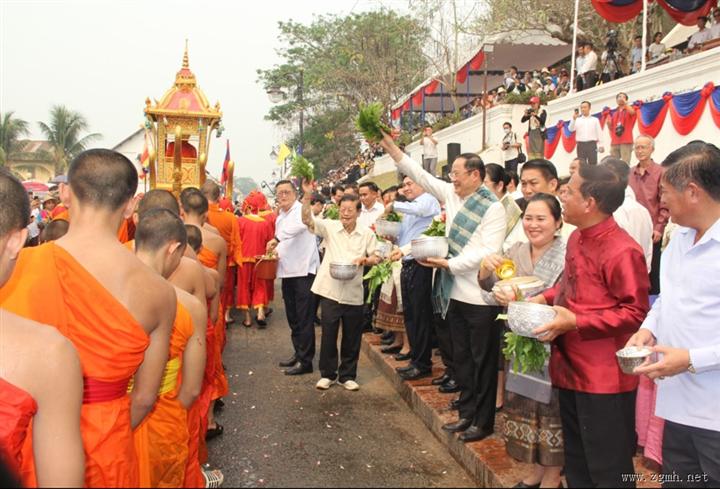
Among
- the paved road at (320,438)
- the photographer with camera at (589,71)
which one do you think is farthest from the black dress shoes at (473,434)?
the photographer with camera at (589,71)

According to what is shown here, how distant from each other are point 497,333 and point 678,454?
177 cm

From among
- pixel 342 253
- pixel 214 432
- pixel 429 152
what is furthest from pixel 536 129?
pixel 214 432

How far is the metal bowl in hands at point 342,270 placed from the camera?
5539 millimetres

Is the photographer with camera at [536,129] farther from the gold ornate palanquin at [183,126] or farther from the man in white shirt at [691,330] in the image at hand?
the man in white shirt at [691,330]

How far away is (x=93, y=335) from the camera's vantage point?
2.04m

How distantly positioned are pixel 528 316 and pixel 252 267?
6.73 metres

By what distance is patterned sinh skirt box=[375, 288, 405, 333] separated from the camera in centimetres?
679

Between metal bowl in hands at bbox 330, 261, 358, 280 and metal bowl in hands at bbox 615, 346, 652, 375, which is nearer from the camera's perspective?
metal bowl in hands at bbox 615, 346, 652, 375

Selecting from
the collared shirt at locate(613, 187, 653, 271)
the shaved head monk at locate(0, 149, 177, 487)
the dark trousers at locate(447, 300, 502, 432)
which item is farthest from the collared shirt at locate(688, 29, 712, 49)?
the shaved head monk at locate(0, 149, 177, 487)

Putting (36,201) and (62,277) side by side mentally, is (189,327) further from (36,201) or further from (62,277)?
(36,201)

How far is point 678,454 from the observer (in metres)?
2.50

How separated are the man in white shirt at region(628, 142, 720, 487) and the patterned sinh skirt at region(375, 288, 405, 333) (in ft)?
14.0

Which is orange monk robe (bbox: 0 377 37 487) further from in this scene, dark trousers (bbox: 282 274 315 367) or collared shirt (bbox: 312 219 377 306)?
dark trousers (bbox: 282 274 315 367)

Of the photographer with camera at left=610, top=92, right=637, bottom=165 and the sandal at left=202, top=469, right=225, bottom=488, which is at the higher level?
the photographer with camera at left=610, top=92, right=637, bottom=165
